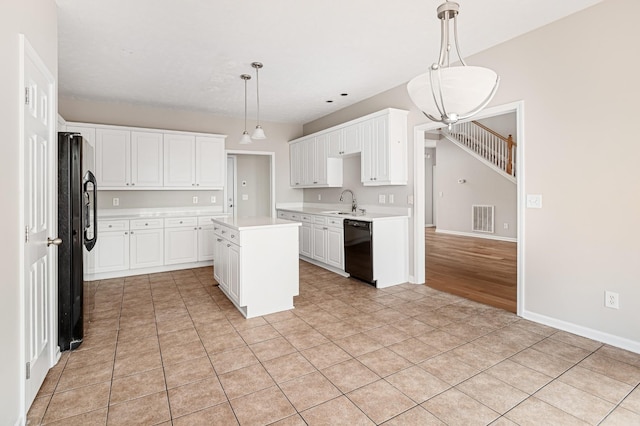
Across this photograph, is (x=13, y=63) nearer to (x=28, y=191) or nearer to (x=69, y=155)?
(x=28, y=191)

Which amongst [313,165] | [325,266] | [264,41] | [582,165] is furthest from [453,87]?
[313,165]

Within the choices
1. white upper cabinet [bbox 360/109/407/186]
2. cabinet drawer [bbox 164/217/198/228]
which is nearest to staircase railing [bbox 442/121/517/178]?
white upper cabinet [bbox 360/109/407/186]

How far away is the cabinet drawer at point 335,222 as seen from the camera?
4.74 meters

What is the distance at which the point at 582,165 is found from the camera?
2.77m

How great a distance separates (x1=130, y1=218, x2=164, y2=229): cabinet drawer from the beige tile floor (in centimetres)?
159

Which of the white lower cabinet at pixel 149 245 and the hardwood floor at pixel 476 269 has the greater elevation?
the white lower cabinet at pixel 149 245

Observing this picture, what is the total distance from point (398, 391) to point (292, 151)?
5.39m

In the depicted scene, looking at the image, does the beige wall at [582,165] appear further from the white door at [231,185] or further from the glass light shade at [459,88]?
the white door at [231,185]

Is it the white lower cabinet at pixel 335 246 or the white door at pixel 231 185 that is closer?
the white lower cabinet at pixel 335 246

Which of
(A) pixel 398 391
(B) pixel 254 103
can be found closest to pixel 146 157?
(B) pixel 254 103

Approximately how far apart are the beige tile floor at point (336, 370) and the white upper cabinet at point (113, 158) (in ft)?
7.14

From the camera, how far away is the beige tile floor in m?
1.84

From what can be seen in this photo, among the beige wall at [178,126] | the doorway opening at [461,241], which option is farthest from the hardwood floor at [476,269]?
the beige wall at [178,126]

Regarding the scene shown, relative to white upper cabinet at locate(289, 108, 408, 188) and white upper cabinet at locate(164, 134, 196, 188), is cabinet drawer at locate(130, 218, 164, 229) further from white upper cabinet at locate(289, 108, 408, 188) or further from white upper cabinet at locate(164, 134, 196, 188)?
white upper cabinet at locate(289, 108, 408, 188)
